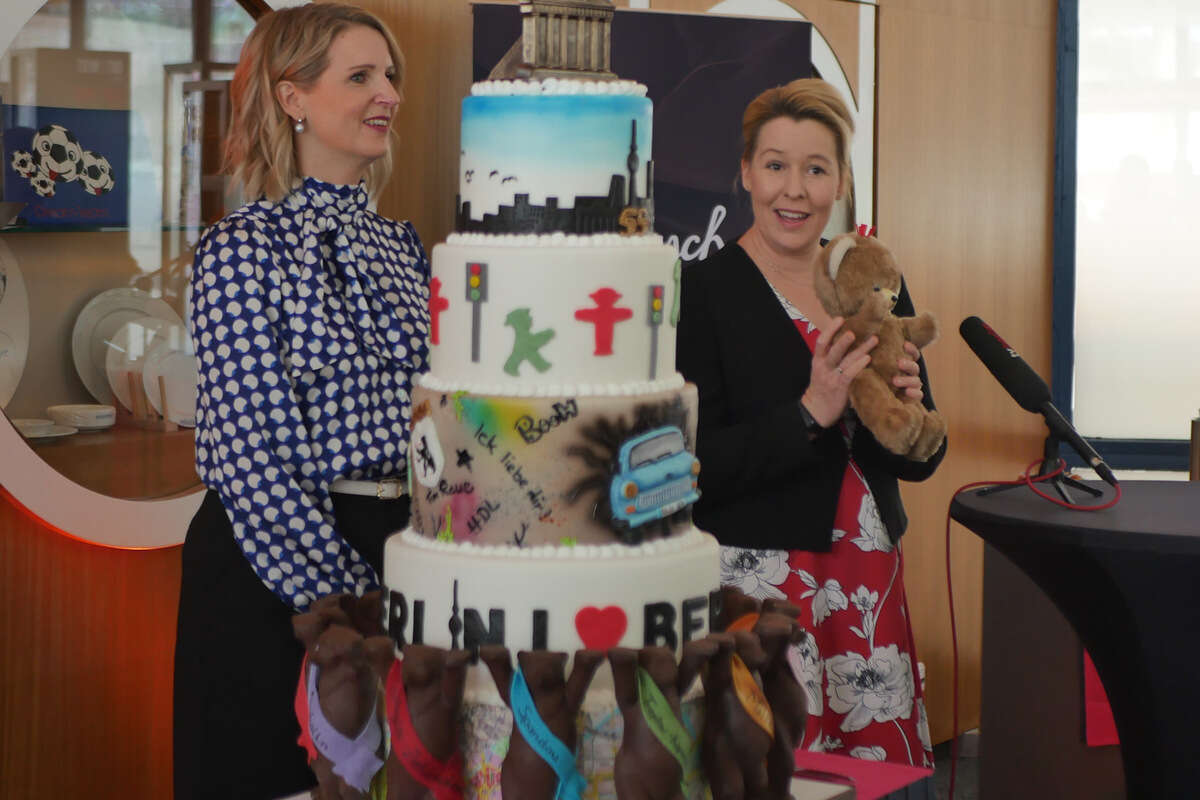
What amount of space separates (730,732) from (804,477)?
2.81ft

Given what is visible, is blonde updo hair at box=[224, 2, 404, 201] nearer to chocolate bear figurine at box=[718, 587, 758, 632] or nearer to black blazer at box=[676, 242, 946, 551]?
black blazer at box=[676, 242, 946, 551]

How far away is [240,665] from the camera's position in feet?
6.08

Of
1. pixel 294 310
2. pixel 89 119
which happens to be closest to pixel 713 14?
pixel 89 119

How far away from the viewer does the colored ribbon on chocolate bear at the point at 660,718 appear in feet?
4.14

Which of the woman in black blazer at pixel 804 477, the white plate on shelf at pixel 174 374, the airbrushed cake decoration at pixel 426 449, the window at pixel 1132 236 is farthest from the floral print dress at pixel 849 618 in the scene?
the window at pixel 1132 236

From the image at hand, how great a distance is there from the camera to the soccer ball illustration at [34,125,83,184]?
238cm

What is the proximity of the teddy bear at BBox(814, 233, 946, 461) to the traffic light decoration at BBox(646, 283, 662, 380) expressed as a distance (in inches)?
26.1

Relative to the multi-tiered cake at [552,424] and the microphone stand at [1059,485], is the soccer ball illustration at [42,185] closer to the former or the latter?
the multi-tiered cake at [552,424]

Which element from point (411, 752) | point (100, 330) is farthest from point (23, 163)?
point (411, 752)

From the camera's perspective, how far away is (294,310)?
5.71 feet

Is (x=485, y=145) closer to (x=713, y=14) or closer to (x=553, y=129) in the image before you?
(x=553, y=129)

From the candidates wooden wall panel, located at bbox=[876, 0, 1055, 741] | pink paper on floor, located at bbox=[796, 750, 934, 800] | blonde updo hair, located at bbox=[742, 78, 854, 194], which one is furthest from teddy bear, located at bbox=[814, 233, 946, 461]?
wooden wall panel, located at bbox=[876, 0, 1055, 741]

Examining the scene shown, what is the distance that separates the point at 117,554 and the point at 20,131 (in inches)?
31.1

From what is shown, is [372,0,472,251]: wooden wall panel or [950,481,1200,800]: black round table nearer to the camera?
[950,481,1200,800]: black round table
